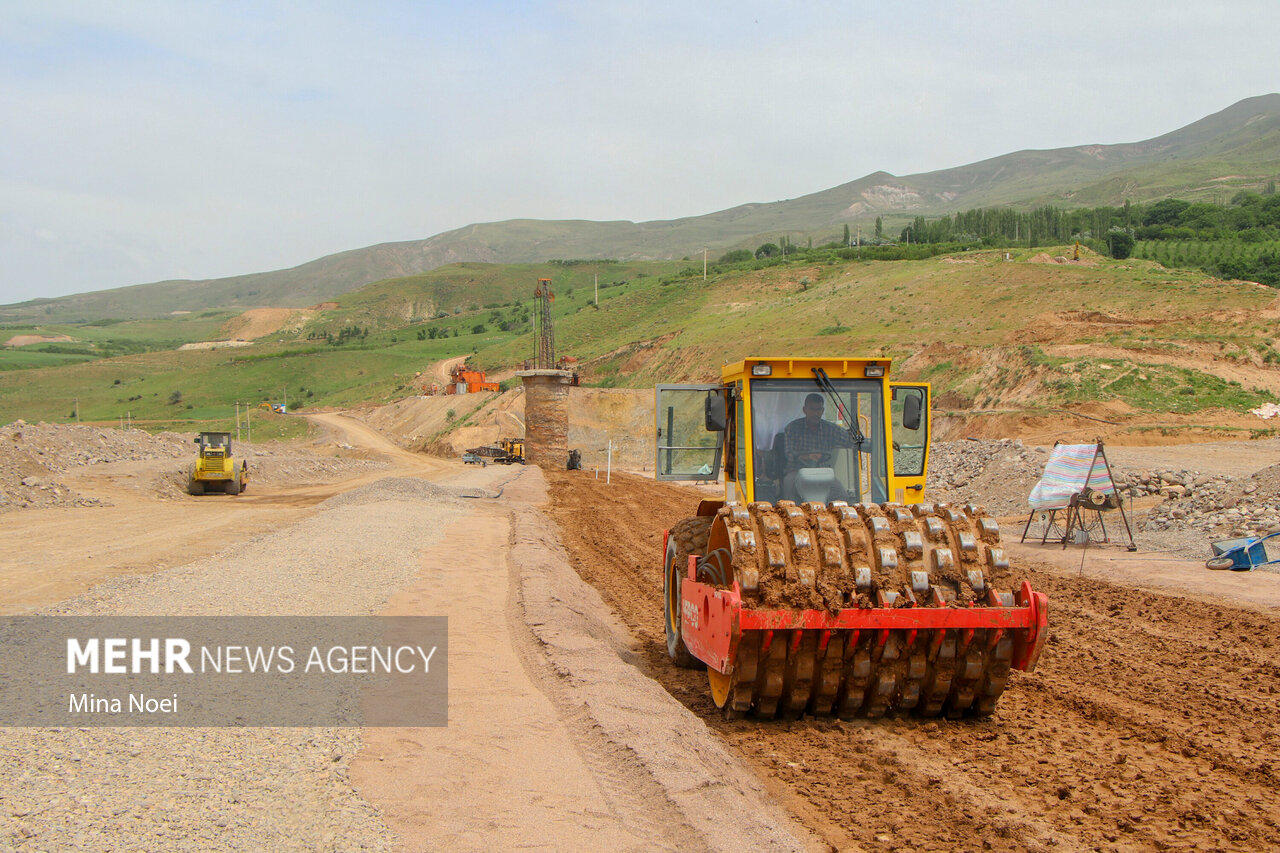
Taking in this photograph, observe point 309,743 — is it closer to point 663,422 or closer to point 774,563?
point 774,563

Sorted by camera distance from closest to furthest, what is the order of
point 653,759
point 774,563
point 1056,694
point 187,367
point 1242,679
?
point 653,759 → point 774,563 → point 1056,694 → point 1242,679 → point 187,367

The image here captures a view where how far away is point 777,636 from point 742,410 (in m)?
2.31

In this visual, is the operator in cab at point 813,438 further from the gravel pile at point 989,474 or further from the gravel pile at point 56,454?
the gravel pile at point 56,454

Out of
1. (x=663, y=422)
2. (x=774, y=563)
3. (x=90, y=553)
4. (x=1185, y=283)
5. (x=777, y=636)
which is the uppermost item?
(x=1185, y=283)

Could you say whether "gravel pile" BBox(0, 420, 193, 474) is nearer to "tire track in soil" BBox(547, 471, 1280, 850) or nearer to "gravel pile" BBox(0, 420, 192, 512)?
"gravel pile" BBox(0, 420, 192, 512)

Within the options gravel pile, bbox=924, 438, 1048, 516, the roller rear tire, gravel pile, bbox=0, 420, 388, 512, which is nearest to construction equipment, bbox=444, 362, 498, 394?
gravel pile, bbox=0, 420, 388, 512

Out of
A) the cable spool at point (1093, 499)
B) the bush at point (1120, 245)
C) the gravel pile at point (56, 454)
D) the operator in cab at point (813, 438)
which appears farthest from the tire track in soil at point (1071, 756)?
the bush at point (1120, 245)

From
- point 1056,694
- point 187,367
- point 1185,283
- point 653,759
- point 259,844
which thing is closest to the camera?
point 259,844

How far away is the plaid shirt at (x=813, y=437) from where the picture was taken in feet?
25.8

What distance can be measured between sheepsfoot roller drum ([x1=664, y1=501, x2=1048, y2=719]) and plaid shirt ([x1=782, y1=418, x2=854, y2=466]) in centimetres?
137

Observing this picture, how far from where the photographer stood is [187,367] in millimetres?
125250

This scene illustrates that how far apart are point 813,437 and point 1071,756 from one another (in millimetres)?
3108

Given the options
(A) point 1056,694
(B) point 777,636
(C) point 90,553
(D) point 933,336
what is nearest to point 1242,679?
(A) point 1056,694

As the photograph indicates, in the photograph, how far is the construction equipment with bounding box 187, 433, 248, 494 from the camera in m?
31.6
